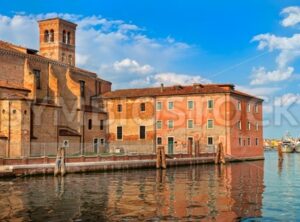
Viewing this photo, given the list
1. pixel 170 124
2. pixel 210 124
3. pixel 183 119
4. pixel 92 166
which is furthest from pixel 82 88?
pixel 92 166

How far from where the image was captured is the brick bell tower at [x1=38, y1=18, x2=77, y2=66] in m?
72.1

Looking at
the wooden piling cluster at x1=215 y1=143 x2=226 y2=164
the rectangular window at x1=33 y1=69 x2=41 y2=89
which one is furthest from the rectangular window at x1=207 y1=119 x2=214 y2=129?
the rectangular window at x1=33 y1=69 x2=41 y2=89

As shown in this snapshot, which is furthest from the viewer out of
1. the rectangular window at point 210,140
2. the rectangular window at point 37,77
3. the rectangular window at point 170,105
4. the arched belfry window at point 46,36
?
the arched belfry window at point 46,36

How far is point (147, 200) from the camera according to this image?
2031 cm

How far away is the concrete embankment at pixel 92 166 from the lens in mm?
30045

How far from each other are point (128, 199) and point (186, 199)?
2.61 m

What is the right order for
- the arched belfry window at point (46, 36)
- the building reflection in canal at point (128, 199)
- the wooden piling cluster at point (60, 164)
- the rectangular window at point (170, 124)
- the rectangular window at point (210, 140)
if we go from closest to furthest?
the building reflection in canal at point (128, 199)
the wooden piling cluster at point (60, 164)
the rectangular window at point (210, 140)
the rectangular window at point (170, 124)
the arched belfry window at point (46, 36)

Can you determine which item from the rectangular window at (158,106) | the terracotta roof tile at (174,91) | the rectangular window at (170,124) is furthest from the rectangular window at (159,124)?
the terracotta roof tile at (174,91)

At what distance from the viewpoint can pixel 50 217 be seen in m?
16.2

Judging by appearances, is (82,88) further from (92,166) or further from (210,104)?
(92,166)

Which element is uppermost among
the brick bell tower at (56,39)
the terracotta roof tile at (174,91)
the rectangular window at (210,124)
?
the brick bell tower at (56,39)

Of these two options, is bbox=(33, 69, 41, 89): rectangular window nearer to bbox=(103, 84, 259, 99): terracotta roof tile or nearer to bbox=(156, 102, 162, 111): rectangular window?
bbox=(103, 84, 259, 99): terracotta roof tile

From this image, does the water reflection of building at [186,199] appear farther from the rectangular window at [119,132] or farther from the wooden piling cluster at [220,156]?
the rectangular window at [119,132]

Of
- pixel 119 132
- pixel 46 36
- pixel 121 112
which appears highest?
pixel 46 36
